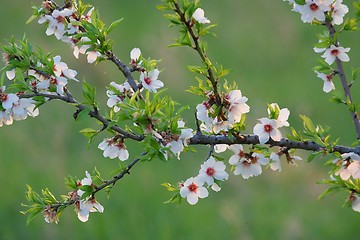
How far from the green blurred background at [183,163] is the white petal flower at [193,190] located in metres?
4.28

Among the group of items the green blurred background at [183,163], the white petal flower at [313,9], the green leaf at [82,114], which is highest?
the white petal flower at [313,9]


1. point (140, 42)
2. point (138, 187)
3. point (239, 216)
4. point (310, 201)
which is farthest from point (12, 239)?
point (140, 42)

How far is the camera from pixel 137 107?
2.47 meters

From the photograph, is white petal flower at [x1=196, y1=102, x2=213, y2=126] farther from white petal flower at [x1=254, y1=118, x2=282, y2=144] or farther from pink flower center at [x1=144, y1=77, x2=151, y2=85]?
pink flower center at [x1=144, y1=77, x2=151, y2=85]

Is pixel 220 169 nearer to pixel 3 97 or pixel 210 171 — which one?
pixel 210 171

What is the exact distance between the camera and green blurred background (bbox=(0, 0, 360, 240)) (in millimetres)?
6965

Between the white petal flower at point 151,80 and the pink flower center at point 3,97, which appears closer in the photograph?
the pink flower center at point 3,97

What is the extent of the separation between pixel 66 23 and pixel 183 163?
5.16m

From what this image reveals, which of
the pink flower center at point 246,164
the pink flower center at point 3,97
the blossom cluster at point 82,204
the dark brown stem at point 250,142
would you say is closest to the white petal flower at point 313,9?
the dark brown stem at point 250,142

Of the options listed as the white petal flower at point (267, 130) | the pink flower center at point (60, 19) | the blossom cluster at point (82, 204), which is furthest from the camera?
the pink flower center at point (60, 19)

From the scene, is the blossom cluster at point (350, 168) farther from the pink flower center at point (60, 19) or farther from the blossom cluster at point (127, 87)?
the pink flower center at point (60, 19)

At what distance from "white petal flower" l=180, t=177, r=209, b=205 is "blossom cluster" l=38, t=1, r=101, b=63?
2.09 feet

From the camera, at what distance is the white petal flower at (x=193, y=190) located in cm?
262

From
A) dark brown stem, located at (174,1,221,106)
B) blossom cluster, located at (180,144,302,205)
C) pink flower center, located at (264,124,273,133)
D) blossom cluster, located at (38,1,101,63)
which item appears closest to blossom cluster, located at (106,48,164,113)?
blossom cluster, located at (38,1,101,63)
